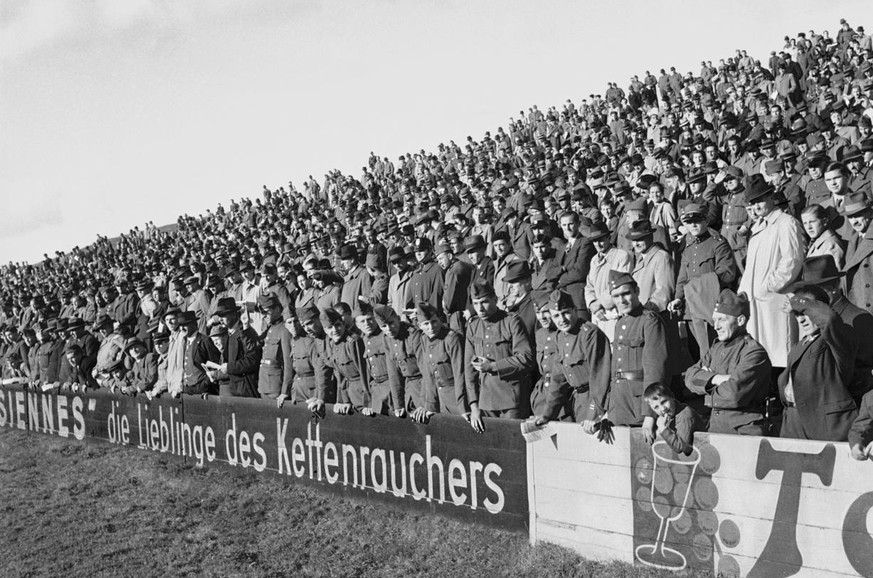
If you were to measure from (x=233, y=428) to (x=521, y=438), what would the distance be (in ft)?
18.6

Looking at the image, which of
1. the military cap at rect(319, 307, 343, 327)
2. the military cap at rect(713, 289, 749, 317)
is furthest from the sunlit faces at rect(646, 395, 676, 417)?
the military cap at rect(319, 307, 343, 327)

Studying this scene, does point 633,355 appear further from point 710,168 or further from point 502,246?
point 710,168

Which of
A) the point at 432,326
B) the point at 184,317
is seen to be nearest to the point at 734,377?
the point at 432,326

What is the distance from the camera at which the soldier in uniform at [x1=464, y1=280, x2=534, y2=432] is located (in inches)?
334

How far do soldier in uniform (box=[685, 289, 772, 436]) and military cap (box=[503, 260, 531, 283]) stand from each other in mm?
2700

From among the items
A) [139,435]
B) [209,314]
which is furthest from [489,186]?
[139,435]

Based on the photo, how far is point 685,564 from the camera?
255 inches

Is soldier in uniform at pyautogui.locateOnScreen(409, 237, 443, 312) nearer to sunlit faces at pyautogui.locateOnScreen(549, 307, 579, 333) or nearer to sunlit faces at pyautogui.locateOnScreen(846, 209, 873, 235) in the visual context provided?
sunlit faces at pyautogui.locateOnScreen(549, 307, 579, 333)

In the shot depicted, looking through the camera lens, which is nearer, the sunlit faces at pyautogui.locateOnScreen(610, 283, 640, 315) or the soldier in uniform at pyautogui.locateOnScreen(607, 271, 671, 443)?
the soldier in uniform at pyautogui.locateOnScreen(607, 271, 671, 443)

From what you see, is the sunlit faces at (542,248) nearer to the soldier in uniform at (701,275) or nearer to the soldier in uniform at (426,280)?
the soldier in uniform at (701,275)

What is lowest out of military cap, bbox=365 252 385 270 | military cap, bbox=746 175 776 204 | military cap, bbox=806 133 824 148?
military cap, bbox=365 252 385 270

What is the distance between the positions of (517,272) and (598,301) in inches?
43.3

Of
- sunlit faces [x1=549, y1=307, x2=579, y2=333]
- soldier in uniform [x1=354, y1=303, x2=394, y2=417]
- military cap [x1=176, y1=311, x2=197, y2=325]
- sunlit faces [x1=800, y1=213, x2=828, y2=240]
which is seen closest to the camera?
sunlit faces [x1=549, y1=307, x2=579, y2=333]

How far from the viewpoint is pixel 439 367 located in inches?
363
